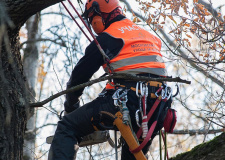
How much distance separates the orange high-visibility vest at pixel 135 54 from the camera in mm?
3664

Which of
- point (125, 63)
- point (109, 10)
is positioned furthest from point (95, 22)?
point (125, 63)

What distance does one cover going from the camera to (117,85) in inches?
144

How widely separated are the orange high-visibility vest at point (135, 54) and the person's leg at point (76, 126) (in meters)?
0.32

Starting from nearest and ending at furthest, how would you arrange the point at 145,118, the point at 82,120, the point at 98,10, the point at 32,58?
the point at 145,118 → the point at 82,120 → the point at 98,10 → the point at 32,58

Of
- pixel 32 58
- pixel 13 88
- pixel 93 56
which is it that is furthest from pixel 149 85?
pixel 32 58

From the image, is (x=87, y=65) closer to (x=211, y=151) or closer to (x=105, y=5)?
(x=105, y=5)

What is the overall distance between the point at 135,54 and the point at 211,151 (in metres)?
1.18

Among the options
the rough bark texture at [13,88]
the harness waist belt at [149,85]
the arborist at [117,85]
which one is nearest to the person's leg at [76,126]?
the arborist at [117,85]

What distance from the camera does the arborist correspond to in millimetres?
3527

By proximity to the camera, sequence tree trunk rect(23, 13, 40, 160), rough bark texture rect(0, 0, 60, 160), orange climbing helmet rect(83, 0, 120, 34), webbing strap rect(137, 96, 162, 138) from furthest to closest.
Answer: tree trunk rect(23, 13, 40, 160) → orange climbing helmet rect(83, 0, 120, 34) → webbing strap rect(137, 96, 162, 138) → rough bark texture rect(0, 0, 60, 160)

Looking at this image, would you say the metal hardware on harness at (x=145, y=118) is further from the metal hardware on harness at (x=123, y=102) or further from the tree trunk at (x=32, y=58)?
the tree trunk at (x=32, y=58)

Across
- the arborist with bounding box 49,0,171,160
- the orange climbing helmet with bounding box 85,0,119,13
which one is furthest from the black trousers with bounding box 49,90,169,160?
the orange climbing helmet with bounding box 85,0,119,13

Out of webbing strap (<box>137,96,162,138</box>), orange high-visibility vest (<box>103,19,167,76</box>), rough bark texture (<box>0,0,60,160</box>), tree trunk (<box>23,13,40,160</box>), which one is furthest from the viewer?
tree trunk (<box>23,13,40,160</box>)

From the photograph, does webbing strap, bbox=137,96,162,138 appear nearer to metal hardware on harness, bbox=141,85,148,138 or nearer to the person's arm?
metal hardware on harness, bbox=141,85,148,138
